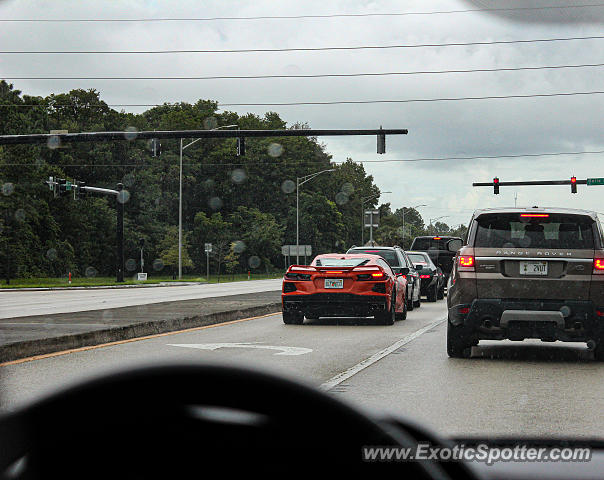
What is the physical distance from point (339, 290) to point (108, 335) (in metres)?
5.17

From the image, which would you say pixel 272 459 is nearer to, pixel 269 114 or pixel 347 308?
pixel 347 308

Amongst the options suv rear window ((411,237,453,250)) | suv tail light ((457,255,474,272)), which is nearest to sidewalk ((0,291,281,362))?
suv tail light ((457,255,474,272))

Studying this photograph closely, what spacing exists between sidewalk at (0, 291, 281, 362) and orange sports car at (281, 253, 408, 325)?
1952 millimetres

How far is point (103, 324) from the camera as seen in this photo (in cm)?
1541

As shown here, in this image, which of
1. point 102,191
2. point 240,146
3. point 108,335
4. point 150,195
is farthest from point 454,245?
point 150,195

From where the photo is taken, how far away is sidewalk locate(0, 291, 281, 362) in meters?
12.4

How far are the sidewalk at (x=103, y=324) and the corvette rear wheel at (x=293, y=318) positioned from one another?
1492mm

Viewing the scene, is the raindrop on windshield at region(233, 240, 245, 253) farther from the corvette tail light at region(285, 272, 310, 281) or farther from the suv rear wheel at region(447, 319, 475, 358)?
the suv rear wheel at region(447, 319, 475, 358)

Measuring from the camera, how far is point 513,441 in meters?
3.34

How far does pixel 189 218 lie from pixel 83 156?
1772 centimetres

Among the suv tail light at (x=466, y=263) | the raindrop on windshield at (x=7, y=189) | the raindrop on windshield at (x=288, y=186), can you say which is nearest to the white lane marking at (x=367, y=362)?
the suv tail light at (x=466, y=263)

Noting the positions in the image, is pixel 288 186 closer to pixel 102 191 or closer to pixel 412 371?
pixel 102 191

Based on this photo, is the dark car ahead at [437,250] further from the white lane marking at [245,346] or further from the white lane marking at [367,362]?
the white lane marking at [245,346]

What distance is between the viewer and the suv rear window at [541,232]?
1105 centimetres
